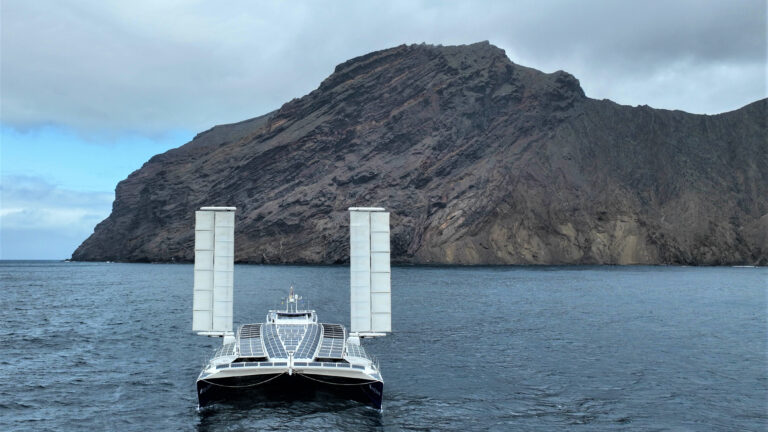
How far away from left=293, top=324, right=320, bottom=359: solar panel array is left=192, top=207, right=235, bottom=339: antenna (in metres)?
4.94

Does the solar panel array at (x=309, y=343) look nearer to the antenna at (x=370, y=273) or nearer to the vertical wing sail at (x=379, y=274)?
the antenna at (x=370, y=273)

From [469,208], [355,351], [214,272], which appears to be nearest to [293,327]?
[355,351]

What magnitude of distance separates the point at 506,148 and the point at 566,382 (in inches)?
6536

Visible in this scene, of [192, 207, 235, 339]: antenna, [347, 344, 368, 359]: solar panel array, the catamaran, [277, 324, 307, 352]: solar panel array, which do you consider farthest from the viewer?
[192, 207, 235, 339]: antenna

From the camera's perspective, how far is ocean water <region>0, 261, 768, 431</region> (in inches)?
1211

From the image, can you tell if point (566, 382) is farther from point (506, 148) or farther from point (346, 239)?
point (506, 148)

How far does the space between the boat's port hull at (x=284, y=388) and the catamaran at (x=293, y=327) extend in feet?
0.16

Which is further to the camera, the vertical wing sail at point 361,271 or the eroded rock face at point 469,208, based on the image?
the eroded rock face at point 469,208

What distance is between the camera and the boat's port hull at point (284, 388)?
3136cm

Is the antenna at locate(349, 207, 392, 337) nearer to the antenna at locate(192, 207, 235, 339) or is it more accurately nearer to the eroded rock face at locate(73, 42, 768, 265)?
the antenna at locate(192, 207, 235, 339)

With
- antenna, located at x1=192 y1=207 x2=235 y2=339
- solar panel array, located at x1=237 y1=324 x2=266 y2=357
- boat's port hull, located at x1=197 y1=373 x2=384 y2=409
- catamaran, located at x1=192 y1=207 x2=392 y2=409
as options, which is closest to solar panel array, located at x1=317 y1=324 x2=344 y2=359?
catamaran, located at x1=192 y1=207 x2=392 y2=409

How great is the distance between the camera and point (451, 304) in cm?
7681

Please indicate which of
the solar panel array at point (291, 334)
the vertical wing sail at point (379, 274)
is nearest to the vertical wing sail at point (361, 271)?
the vertical wing sail at point (379, 274)

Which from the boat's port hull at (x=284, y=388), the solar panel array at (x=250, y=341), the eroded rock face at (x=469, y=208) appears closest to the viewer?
the boat's port hull at (x=284, y=388)
